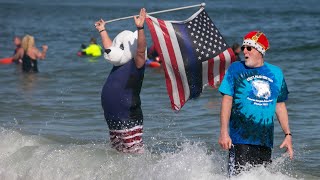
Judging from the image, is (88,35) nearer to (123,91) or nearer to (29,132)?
(29,132)

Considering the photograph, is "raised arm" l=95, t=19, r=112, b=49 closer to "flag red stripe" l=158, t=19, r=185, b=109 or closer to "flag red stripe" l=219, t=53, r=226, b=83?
"flag red stripe" l=158, t=19, r=185, b=109

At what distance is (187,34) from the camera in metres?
8.17

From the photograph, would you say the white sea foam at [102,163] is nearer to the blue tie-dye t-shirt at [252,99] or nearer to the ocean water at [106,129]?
the ocean water at [106,129]

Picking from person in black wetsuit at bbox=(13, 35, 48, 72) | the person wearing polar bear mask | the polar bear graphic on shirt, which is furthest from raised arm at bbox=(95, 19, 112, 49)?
person in black wetsuit at bbox=(13, 35, 48, 72)

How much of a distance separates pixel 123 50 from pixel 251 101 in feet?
5.49

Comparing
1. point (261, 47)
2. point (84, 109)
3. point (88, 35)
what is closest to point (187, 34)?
point (261, 47)

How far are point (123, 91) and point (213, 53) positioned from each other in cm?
94

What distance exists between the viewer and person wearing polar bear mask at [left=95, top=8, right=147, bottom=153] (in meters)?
7.84

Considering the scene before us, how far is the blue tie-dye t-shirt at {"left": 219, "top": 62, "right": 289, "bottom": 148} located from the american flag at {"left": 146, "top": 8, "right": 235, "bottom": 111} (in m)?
1.39

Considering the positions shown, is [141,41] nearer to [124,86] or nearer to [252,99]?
[124,86]

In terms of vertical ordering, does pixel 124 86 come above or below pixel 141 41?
below

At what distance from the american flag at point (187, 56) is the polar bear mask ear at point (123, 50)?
28cm

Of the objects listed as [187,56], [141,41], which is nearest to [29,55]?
[187,56]

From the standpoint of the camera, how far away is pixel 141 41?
7.58 m
